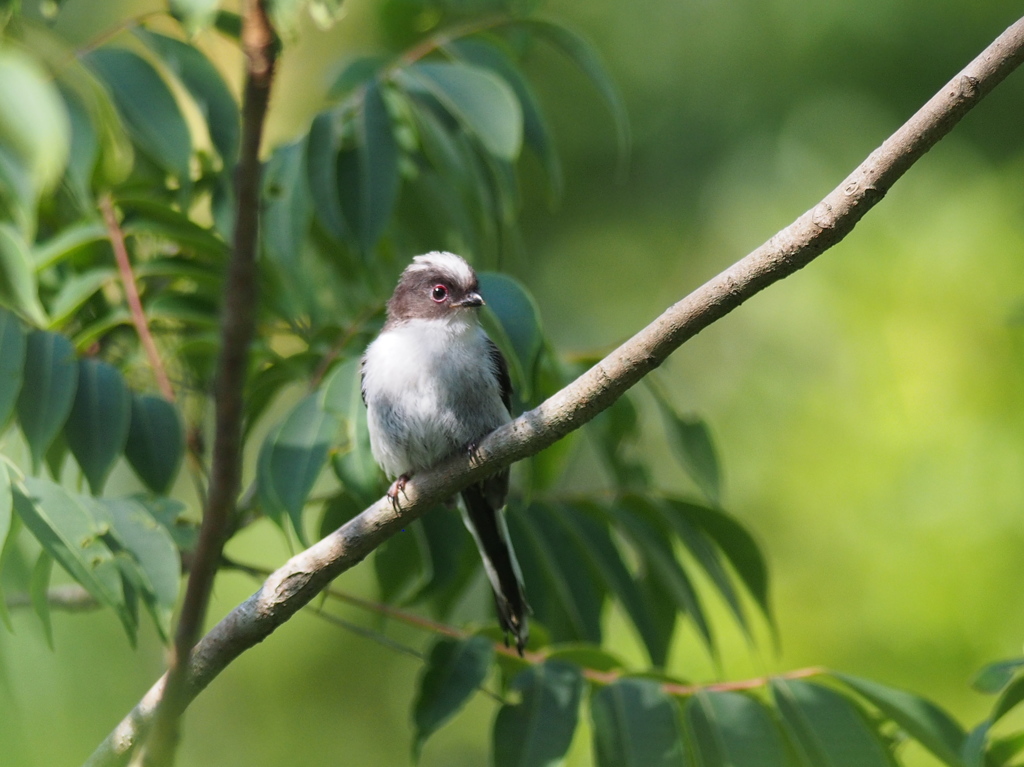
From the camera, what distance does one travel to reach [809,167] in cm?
941

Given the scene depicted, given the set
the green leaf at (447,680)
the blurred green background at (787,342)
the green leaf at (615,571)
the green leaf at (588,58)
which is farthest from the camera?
the blurred green background at (787,342)

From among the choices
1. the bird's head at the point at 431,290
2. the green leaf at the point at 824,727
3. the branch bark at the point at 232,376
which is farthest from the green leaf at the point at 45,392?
the green leaf at the point at 824,727

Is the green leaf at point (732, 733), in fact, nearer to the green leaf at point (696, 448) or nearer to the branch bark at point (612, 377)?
the green leaf at point (696, 448)

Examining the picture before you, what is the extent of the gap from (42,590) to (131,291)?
54.3 inches

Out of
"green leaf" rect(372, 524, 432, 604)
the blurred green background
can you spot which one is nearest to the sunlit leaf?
the blurred green background

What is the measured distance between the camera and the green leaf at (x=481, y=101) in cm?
363

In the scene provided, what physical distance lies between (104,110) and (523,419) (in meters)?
2.51

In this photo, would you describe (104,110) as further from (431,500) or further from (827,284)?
(827,284)

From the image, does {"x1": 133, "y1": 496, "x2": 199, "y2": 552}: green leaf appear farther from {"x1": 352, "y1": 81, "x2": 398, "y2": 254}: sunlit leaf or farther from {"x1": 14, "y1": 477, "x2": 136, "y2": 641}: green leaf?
{"x1": 352, "y1": 81, "x2": 398, "y2": 254}: sunlit leaf

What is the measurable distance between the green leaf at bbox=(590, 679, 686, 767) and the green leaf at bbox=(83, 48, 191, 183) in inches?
87.1

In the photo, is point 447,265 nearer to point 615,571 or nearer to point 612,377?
point 615,571

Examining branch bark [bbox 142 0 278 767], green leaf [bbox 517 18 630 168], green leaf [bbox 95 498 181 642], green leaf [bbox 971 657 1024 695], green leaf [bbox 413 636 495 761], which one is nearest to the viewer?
branch bark [bbox 142 0 278 767]

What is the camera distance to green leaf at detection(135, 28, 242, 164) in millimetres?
3697

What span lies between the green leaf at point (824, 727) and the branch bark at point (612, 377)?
1344 mm
